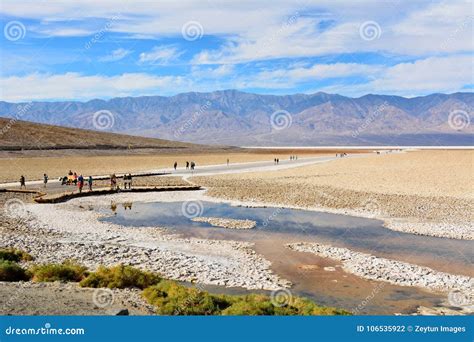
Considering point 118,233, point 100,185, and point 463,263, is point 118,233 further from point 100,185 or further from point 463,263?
point 100,185

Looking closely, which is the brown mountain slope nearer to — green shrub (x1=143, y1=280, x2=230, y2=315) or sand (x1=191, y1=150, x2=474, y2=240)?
sand (x1=191, y1=150, x2=474, y2=240)

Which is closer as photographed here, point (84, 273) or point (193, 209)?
point (84, 273)

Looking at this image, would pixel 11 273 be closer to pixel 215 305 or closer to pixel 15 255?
pixel 15 255

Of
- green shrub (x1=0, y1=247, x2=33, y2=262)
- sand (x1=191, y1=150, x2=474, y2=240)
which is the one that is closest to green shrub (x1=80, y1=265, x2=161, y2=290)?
green shrub (x1=0, y1=247, x2=33, y2=262)

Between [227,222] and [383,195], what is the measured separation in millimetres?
17611

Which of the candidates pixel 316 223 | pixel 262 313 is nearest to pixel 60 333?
pixel 262 313

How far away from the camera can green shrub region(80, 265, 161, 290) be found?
54.2 ft

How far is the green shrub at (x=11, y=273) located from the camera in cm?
1691

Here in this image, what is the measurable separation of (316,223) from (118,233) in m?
12.8

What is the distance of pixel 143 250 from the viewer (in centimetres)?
2347

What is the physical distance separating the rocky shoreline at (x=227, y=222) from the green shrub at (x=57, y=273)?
14136 millimetres

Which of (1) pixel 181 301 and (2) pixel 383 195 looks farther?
(2) pixel 383 195

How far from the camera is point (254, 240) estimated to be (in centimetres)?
2733

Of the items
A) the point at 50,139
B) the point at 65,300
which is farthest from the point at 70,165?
the point at 65,300
